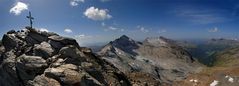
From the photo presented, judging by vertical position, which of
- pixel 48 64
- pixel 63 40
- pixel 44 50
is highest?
pixel 63 40

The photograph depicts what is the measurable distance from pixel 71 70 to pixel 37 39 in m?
18.6

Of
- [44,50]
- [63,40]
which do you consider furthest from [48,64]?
[63,40]

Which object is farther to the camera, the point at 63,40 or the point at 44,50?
the point at 63,40

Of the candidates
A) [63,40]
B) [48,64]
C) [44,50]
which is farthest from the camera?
[63,40]

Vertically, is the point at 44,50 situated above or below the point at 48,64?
above

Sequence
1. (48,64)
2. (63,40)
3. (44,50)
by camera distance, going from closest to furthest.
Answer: (48,64) < (44,50) < (63,40)

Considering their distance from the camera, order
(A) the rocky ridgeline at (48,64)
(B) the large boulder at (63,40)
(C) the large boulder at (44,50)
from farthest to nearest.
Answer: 1. (B) the large boulder at (63,40)
2. (C) the large boulder at (44,50)
3. (A) the rocky ridgeline at (48,64)

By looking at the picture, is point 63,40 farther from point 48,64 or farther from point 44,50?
point 48,64

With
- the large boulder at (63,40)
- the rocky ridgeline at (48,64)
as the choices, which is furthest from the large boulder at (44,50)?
the large boulder at (63,40)

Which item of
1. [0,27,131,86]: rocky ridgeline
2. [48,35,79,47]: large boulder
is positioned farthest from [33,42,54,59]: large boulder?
[48,35,79,47]: large boulder

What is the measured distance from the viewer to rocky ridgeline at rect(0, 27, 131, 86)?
5191 cm

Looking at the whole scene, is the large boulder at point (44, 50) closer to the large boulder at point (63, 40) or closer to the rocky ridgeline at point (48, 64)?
the rocky ridgeline at point (48, 64)

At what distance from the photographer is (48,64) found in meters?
57.5

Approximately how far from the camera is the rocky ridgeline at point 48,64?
2044 inches
